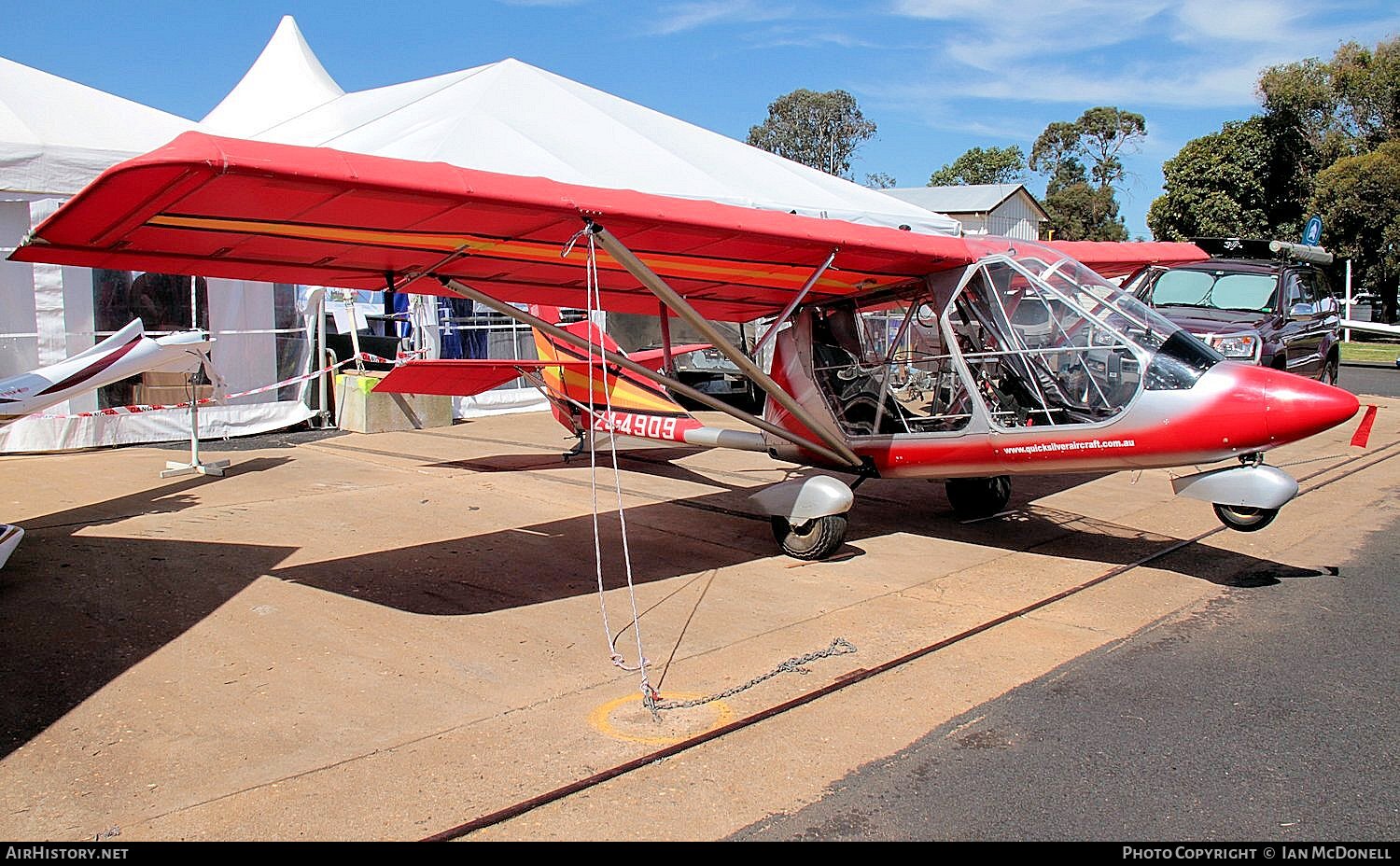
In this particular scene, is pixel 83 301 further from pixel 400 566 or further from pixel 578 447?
pixel 400 566

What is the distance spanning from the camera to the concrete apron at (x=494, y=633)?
12.2ft

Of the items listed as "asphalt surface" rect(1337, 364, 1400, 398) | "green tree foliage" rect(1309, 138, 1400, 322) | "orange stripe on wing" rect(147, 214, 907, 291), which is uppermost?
"green tree foliage" rect(1309, 138, 1400, 322)

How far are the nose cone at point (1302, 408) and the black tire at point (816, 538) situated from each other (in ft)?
9.40

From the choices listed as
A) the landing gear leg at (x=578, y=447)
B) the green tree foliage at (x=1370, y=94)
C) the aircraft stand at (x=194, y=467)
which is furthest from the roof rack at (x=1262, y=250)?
the green tree foliage at (x=1370, y=94)


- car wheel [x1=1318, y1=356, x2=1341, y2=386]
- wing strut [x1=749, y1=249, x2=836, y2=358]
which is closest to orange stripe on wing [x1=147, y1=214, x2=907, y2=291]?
wing strut [x1=749, y1=249, x2=836, y2=358]

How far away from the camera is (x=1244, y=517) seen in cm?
649

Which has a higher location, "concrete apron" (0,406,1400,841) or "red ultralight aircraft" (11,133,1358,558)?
"red ultralight aircraft" (11,133,1358,558)

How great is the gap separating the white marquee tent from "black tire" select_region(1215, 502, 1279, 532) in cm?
1048

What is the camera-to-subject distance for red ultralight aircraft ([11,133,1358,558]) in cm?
489

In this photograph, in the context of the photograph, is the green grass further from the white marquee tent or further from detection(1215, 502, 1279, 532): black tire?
detection(1215, 502, 1279, 532): black tire

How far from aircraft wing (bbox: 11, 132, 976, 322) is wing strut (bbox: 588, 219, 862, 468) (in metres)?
0.17

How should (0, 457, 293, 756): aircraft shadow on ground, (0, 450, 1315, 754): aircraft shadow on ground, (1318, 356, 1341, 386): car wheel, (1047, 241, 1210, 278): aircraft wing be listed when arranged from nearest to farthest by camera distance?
(0, 457, 293, 756): aircraft shadow on ground
(0, 450, 1315, 754): aircraft shadow on ground
(1047, 241, 1210, 278): aircraft wing
(1318, 356, 1341, 386): car wheel

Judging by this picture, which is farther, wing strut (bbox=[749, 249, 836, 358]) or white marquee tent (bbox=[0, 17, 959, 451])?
white marquee tent (bbox=[0, 17, 959, 451])

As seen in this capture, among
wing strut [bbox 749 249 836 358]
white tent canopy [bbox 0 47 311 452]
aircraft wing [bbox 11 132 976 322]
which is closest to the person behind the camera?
aircraft wing [bbox 11 132 976 322]
